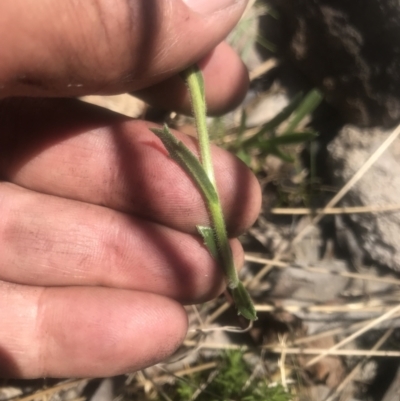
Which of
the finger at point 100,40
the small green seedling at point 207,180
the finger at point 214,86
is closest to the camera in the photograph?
the finger at point 100,40

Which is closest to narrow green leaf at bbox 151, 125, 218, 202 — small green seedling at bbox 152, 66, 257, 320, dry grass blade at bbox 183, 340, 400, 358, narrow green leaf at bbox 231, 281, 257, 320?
small green seedling at bbox 152, 66, 257, 320

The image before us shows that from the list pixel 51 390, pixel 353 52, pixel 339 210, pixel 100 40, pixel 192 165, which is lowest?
pixel 51 390

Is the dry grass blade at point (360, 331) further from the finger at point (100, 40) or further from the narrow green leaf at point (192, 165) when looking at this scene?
the finger at point (100, 40)

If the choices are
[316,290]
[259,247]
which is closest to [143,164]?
[259,247]

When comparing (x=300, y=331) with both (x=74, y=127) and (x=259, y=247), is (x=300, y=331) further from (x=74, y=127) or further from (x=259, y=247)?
(x=74, y=127)

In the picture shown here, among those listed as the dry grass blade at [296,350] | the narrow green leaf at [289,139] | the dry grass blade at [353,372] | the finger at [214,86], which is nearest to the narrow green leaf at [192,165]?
the finger at [214,86]

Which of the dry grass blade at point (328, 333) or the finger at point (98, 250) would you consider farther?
the dry grass blade at point (328, 333)

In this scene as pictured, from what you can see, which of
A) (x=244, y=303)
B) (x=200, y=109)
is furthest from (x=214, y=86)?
(x=244, y=303)

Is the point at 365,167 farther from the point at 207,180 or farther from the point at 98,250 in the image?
the point at 98,250
